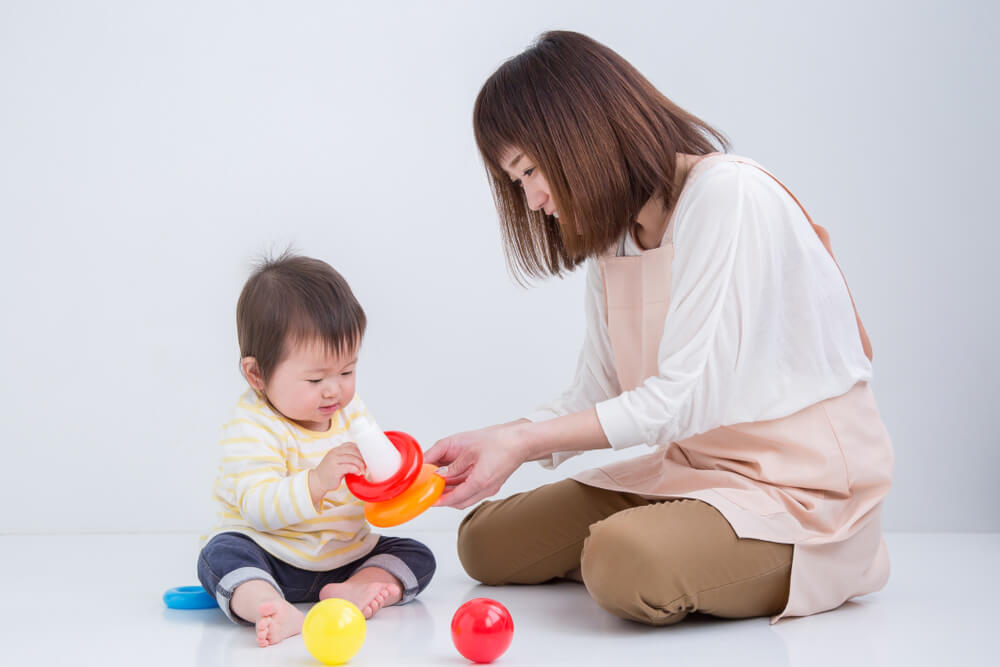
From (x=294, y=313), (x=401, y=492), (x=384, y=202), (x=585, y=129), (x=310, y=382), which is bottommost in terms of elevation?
(x=401, y=492)

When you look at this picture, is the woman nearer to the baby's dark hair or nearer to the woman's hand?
the woman's hand

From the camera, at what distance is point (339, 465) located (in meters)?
1.32

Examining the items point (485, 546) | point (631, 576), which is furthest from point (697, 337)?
point (485, 546)

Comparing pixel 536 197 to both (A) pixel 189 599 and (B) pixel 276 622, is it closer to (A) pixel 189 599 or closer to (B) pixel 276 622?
(B) pixel 276 622

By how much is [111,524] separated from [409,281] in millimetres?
873

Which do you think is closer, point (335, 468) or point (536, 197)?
point (335, 468)

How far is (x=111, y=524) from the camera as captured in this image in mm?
2289

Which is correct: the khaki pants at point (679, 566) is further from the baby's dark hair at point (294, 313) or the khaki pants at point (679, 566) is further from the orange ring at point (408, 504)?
the baby's dark hair at point (294, 313)

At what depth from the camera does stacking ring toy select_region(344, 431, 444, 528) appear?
49.9 inches

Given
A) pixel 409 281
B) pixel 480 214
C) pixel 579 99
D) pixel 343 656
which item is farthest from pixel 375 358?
pixel 343 656

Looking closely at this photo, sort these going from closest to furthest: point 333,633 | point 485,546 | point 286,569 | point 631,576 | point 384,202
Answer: point 333,633 → point 631,576 → point 286,569 → point 485,546 → point 384,202

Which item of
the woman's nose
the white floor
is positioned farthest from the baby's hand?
the woman's nose

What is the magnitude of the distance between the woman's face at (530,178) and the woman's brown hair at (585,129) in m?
0.01

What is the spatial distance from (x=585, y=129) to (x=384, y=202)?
98 cm
